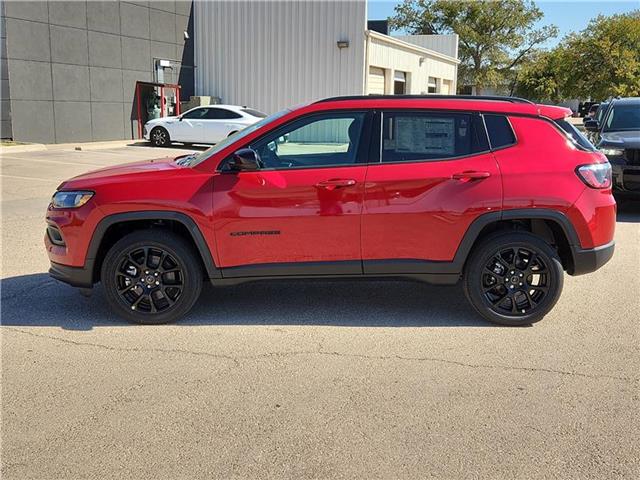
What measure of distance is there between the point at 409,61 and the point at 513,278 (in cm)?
2547

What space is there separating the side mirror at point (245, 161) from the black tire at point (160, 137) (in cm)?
1713

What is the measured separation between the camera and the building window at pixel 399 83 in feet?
91.7

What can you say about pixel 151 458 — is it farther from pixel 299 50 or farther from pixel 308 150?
pixel 299 50

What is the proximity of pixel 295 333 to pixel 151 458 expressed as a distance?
181 cm

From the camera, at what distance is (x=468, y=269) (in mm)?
4820

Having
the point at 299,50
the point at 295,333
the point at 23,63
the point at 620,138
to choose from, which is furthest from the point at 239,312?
the point at 299,50

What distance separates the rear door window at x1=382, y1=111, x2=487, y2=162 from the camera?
186 inches

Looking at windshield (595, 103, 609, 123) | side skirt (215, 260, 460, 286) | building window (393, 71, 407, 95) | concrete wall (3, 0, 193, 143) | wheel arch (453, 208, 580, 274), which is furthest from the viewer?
building window (393, 71, 407, 95)

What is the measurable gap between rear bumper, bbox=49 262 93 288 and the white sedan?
1510 centimetres

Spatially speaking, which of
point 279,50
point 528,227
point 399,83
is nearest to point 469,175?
point 528,227

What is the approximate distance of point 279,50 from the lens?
24625mm

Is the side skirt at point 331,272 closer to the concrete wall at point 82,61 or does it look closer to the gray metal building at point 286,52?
the concrete wall at point 82,61

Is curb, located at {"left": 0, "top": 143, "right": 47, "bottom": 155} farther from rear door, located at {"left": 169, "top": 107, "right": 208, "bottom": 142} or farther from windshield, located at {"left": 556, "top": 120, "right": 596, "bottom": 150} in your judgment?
windshield, located at {"left": 556, "top": 120, "right": 596, "bottom": 150}

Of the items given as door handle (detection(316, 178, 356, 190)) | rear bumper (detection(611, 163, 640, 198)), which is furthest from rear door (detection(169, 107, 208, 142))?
door handle (detection(316, 178, 356, 190))
